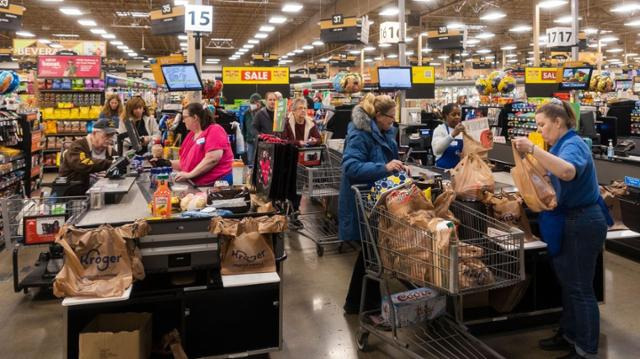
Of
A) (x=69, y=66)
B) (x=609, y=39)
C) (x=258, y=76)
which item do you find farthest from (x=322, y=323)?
(x=609, y=39)

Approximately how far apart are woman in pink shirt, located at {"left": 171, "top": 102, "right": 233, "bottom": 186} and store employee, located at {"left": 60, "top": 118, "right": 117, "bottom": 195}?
3.30ft

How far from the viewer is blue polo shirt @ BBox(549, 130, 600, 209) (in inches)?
119

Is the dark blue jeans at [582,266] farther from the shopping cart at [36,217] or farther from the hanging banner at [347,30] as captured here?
the hanging banner at [347,30]

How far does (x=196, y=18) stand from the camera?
7.88 metres

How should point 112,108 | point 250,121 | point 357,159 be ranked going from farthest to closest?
1. point 250,121
2. point 112,108
3. point 357,159

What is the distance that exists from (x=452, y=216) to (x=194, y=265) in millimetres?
1566

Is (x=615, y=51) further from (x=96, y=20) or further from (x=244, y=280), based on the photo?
(x=244, y=280)

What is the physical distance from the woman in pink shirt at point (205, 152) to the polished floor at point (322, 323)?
1240 mm

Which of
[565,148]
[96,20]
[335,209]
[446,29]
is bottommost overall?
[335,209]

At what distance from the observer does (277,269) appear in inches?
130

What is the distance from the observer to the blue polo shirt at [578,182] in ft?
9.95

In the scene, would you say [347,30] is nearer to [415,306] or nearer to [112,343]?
[415,306]

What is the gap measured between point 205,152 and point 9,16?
11121 mm

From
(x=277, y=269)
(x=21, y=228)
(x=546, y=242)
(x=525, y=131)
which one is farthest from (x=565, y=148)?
(x=525, y=131)
